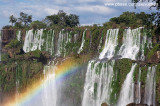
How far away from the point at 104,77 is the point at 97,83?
3.78 ft

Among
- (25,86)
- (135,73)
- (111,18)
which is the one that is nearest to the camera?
(135,73)

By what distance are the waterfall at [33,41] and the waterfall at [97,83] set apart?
12.3m

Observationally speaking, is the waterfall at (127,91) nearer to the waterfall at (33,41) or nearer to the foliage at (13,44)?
the waterfall at (33,41)

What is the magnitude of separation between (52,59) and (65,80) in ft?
15.0

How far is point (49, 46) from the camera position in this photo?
120 ft

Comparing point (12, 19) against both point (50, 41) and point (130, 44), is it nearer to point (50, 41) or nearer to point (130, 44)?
point (50, 41)

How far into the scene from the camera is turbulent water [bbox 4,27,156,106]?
22.8m

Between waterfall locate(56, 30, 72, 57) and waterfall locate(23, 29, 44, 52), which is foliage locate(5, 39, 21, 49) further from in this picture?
waterfall locate(56, 30, 72, 57)

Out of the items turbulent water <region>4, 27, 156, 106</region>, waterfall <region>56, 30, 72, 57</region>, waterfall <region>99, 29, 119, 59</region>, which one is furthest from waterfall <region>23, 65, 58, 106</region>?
waterfall <region>99, 29, 119, 59</region>

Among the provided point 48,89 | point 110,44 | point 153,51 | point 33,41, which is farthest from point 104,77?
point 33,41

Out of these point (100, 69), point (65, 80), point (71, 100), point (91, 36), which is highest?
point (91, 36)

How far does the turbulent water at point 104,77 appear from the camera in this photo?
2284cm

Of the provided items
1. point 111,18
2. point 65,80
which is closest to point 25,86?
point 65,80

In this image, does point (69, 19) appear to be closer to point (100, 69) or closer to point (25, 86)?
point (25, 86)
